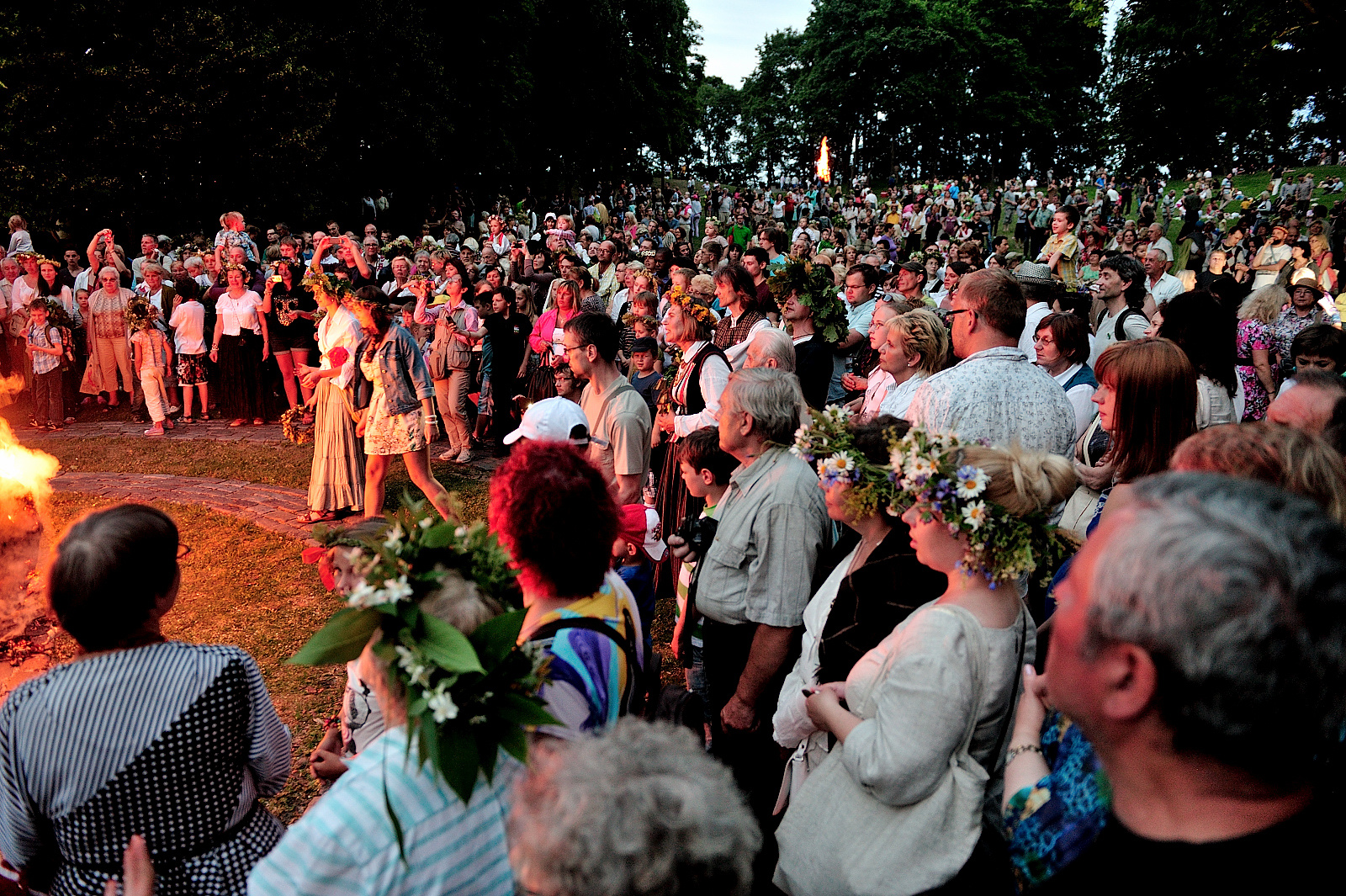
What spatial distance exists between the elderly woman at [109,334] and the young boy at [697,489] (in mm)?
10777

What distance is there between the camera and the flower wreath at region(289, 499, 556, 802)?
1807 millimetres

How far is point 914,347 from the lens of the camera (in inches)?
214

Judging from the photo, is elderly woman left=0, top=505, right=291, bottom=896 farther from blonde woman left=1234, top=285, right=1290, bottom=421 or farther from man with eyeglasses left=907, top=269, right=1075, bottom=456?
blonde woman left=1234, top=285, right=1290, bottom=421

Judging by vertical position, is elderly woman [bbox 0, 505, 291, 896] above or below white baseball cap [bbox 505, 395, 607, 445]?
below

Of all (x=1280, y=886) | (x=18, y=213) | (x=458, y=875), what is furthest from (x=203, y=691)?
(x=18, y=213)

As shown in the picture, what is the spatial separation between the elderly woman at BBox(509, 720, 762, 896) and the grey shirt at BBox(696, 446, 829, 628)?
1897 millimetres

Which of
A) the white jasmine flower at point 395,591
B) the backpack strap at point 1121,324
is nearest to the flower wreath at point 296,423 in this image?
the white jasmine flower at point 395,591

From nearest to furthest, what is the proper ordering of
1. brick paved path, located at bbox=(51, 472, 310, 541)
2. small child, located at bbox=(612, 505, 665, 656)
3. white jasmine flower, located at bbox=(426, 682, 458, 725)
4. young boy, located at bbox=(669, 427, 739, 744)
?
white jasmine flower, located at bbox=(426, 682, 458, 725) < small child, located at bbox=(612, 505, 665, 656) < young boy, located at bbox=(669, 427, 739, 744) < brick paved path, located at bbox=(51, 472, 310, 541)

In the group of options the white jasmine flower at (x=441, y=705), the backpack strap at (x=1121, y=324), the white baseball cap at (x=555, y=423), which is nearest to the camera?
the white jasmine flower at (x=441, y=705)

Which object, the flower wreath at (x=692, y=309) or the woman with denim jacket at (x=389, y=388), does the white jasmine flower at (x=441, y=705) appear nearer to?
the flower wreath at (x=692, y=309)

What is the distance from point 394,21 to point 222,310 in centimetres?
1391

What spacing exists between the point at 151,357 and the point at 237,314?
1.25m

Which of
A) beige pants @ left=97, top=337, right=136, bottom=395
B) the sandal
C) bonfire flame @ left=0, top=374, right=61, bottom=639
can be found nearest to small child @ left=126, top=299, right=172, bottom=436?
beige pants @ left=97, top=337, right=136, bottom=395

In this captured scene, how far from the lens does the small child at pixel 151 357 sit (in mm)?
11531
